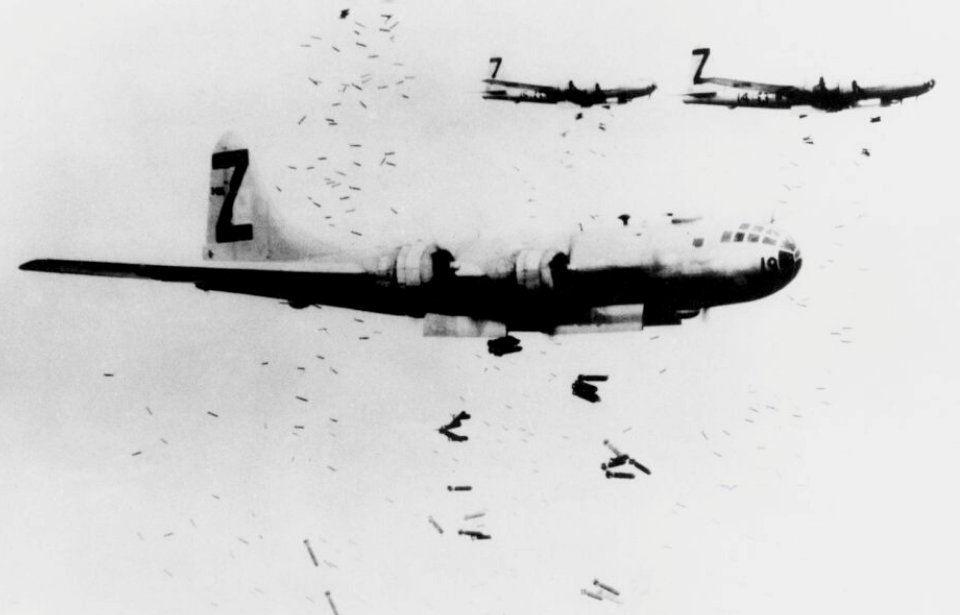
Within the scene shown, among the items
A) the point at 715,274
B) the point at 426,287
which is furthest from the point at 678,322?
the point at 426,287

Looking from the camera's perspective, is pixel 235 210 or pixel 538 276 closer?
pixel 538 276

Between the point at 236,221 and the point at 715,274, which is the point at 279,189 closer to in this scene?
the point at 236,221

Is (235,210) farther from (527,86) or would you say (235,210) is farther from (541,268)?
(541,268)

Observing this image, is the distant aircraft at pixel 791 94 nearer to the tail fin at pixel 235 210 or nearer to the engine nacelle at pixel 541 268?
the engine nacelle at pixel 541 268

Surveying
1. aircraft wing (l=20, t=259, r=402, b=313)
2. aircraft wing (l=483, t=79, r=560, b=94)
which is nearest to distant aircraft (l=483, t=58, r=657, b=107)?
aircraft wing (l=483, t=79, r=560, b=94)

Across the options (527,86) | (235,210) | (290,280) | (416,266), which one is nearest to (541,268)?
→ (416,266)
